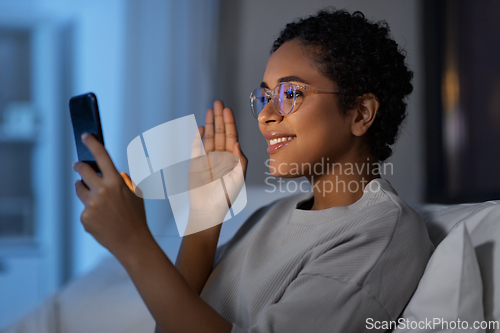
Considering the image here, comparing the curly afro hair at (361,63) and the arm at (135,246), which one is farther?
the curly afro hair at (361,63)

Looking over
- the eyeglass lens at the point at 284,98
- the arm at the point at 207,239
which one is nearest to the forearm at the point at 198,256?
the arm at the point at 207,239

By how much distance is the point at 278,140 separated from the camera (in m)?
0.87

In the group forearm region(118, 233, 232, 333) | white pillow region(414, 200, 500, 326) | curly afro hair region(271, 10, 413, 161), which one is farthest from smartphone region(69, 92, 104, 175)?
white pillow region(414, 200, 500, 326)

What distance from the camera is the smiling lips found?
0.86m

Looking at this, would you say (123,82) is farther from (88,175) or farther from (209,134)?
(88,175)

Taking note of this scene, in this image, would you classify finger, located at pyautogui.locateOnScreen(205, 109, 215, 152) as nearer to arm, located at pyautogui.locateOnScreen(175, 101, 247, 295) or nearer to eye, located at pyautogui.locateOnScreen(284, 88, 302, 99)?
arm, located at pyautogui.locateOnScreen(175, 101, 247, 295)

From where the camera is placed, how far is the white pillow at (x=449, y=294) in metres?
0.61

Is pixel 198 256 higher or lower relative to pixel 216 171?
lower

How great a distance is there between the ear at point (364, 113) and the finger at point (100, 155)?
1.82 feet

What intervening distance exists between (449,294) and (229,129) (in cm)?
62

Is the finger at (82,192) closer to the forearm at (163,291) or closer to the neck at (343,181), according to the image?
the forearm at (163,291)

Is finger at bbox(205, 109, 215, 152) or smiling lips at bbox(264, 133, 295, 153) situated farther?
finger at bbox(205, 109, 215, 152)

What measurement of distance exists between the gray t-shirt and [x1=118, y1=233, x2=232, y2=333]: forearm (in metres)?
0.07

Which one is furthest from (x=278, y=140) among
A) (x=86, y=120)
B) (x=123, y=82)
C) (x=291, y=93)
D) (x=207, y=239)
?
(x=123, y=82)
